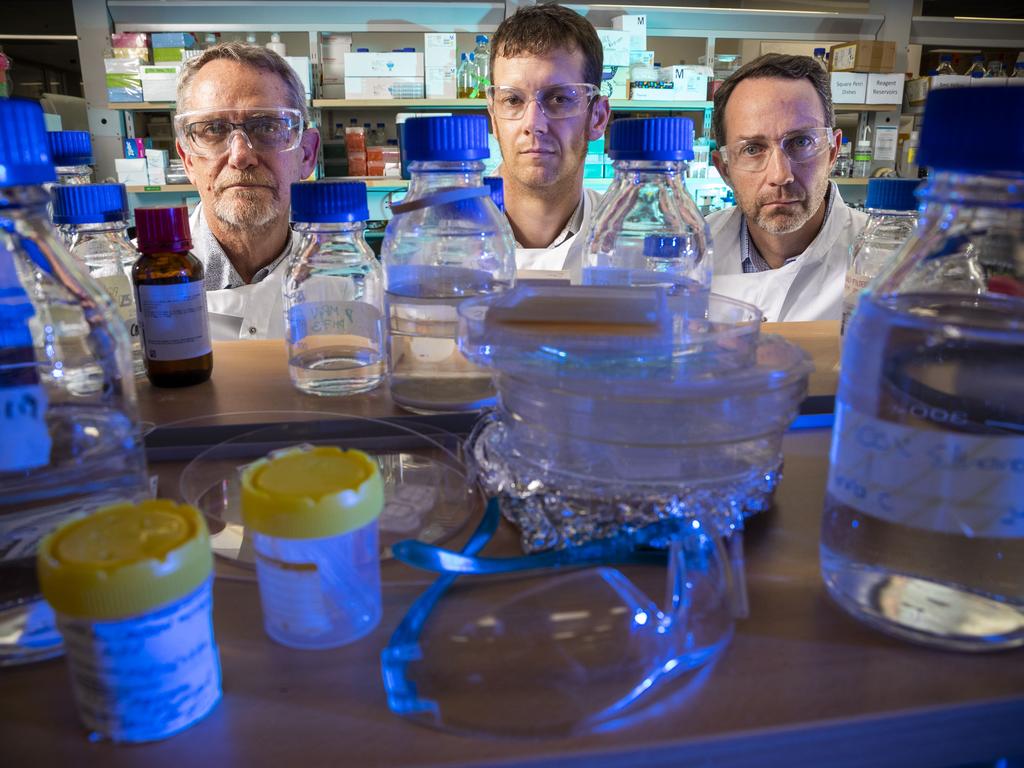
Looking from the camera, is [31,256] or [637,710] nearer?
[637,710]

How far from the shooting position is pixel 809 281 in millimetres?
1669

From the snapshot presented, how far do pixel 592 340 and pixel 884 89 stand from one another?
394cm

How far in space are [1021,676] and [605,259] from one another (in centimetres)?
74

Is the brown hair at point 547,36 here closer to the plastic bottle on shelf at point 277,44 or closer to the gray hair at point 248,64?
the gray hair at point 248,64

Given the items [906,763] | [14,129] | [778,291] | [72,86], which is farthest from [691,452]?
[72,86]

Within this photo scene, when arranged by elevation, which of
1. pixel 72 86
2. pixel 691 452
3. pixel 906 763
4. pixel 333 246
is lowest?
pixel 906 763

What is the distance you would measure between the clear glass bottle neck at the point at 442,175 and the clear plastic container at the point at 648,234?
198 millimetres

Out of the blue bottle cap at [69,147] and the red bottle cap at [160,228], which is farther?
the blue bottle cap at [69,147]

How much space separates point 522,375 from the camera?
0.49 m

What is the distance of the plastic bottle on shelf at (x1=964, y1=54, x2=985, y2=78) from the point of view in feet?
12.5

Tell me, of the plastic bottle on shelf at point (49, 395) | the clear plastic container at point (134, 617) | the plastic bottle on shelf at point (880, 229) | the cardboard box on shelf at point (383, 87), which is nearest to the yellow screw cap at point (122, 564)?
the clear plastic container at point (134, 617)

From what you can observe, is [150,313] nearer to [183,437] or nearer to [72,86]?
[183,437]

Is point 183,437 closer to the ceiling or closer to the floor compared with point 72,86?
closer to the floor

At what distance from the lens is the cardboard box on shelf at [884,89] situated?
144 inches
